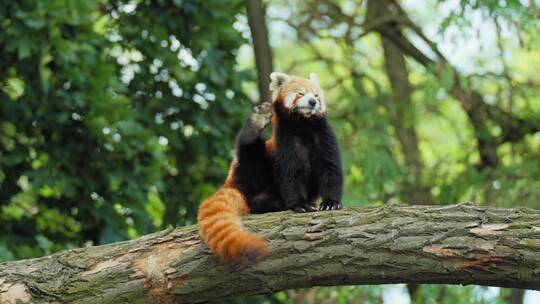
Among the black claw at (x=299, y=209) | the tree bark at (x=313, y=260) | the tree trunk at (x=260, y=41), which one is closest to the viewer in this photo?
the tree bark at (x=313, y=260)

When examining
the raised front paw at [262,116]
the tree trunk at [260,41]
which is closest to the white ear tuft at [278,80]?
the raised front paw at [262,116]

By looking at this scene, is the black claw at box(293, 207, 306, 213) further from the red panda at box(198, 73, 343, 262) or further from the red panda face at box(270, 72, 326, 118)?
the red panda face at box(270, 72, 326, 118)

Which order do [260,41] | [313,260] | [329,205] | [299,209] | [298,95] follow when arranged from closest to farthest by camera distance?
1. [313,260]
2. [299,209]
3. [329,205]
4. [298,95]
5. [260,41]

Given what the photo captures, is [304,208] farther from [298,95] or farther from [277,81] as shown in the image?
[277,81]

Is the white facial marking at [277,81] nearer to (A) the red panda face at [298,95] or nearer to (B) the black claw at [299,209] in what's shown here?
(A) the red panda face at [298,95]

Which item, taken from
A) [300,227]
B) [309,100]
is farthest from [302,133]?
[300,227]

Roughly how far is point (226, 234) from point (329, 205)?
3.53 ft

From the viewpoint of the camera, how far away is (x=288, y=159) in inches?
173

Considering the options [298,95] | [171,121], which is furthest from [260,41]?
[298,95]

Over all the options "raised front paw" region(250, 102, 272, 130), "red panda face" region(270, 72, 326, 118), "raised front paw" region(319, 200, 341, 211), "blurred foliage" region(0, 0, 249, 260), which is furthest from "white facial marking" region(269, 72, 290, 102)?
"blurred foliage" region(0, 0, 249, 260)

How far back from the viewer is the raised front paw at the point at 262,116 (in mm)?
4395

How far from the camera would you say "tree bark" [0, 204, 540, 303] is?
10.6ft

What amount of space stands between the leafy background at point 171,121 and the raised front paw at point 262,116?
1621 mm

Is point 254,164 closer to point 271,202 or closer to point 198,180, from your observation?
point 271,202
